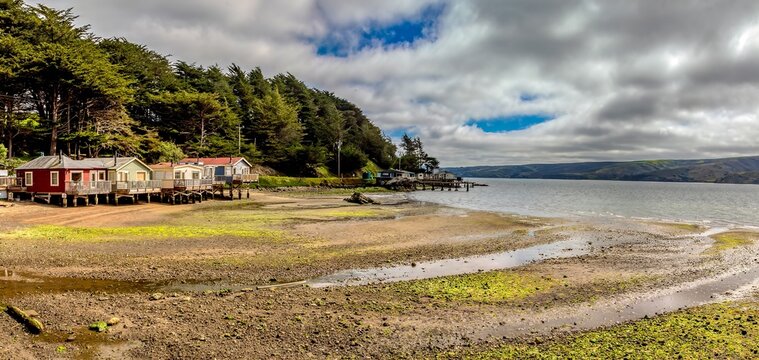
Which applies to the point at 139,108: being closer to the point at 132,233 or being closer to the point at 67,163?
the point at 67,163

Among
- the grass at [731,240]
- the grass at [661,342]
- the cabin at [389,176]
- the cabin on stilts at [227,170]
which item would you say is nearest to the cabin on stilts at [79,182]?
the cabin on stilts at [227,170]

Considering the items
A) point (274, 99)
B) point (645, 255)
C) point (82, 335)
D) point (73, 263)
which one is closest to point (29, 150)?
Result: point (274, 99)

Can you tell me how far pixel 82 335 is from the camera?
9.21 m

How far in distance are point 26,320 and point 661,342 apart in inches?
604

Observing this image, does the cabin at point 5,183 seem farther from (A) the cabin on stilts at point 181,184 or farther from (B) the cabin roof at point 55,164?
(A) the cabin on stilts at point 181,184

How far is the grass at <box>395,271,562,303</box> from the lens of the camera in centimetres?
1330

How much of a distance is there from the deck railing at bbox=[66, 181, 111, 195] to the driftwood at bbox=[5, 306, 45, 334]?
30.4m

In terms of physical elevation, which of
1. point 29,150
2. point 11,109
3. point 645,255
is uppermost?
point 11,109

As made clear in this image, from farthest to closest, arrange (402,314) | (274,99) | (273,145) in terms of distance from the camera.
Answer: (274,99), (273,145), (402,314)

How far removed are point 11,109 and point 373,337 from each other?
2385 inches

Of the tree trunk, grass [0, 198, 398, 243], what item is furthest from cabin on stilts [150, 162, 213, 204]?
the tree trunk

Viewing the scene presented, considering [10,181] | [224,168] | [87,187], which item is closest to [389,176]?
[224,168]

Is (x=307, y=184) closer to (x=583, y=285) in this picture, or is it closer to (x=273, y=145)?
(x=273, y=145)

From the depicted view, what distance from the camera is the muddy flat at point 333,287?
9320 millimetres
